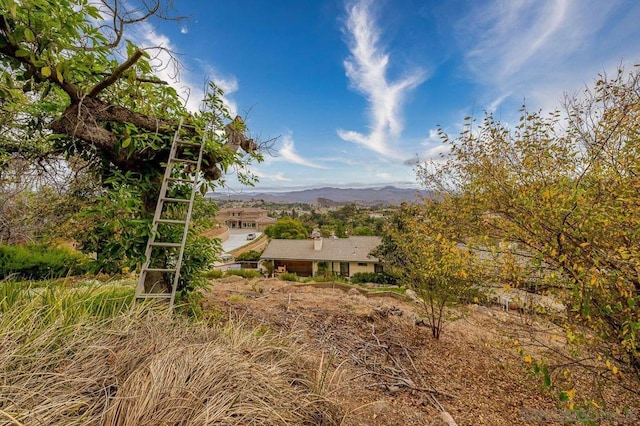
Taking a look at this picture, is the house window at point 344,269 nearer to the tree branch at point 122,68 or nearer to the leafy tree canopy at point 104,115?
A: the leafy tree canopy at point 104,115

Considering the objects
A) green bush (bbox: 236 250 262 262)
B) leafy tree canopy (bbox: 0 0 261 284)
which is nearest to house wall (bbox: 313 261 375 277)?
green bush (bbox: 236 250 262 262)

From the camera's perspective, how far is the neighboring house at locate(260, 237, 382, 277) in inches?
792

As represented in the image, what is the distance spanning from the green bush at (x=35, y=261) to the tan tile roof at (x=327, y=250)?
13.3 metres

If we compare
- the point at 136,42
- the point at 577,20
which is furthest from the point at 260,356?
the point at 577,20

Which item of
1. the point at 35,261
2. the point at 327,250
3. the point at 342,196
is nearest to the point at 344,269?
the point at 327,250

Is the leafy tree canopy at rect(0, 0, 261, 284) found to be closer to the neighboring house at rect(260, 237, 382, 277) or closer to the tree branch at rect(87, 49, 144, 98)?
the tree branch at rect(87, 49, 144, 98)

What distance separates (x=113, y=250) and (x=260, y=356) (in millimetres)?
2040

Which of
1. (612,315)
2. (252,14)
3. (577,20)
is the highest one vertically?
(252,14)

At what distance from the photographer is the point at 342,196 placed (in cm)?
5622

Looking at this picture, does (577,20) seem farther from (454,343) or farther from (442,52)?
(454,343)

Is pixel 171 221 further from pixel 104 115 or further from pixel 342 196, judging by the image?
pixel 342 196

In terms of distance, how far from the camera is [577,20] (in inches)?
148

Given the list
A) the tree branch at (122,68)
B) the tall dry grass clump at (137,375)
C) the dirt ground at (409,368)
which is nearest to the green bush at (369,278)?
the dirt ground at (409,368)

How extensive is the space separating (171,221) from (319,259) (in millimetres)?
17599
